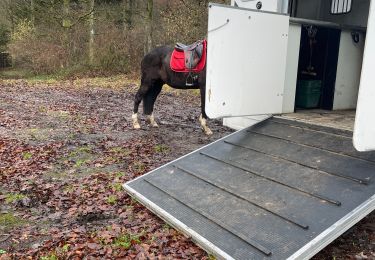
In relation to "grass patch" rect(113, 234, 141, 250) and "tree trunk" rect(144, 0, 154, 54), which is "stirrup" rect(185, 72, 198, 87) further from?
"tree trunk" rect(144, 0, 154, 54)

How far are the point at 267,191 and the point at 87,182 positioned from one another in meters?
2.51

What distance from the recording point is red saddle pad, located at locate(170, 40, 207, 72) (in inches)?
269

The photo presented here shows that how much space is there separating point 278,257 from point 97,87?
13.6 m

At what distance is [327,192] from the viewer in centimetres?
334

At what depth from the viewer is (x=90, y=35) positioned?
19.4 m

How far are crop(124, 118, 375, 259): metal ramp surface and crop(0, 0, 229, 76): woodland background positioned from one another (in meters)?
14.4

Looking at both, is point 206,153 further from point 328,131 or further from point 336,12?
point 336,12

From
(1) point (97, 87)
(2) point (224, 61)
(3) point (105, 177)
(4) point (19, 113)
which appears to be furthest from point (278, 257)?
(1) point (97, 87)

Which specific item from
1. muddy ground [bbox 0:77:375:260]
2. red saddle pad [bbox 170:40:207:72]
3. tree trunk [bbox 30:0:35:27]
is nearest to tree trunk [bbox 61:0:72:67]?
tree trunk [bbox 30:0:35:27]

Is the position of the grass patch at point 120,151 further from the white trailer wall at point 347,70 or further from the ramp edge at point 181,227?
the white trailer wall at point 347,70

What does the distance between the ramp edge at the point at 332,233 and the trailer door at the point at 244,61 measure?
209 centimetres

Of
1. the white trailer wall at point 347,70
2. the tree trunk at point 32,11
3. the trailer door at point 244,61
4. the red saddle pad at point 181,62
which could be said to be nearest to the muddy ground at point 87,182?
the red saddle pad at point 181,62

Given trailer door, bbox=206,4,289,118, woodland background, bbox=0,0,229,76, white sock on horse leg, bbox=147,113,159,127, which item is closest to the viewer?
trailer door, bbox=206,4,289,118

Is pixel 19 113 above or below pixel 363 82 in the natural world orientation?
below
